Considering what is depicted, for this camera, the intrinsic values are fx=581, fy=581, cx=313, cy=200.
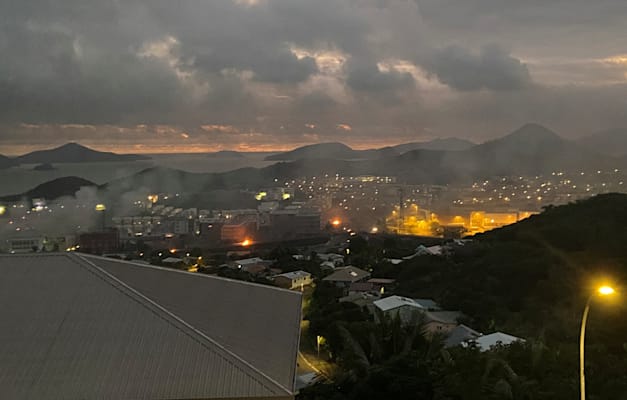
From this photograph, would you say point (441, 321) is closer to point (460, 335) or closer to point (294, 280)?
point (460, 335)

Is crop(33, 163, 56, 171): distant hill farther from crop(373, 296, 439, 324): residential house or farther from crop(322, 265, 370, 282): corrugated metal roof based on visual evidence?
crop(373, 296, 439, 324): residential house

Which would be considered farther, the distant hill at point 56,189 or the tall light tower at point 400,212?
the distant hill at point 56,189

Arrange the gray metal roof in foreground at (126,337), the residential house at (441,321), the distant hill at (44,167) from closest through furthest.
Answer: the gray metal roof in foreground at (126,337) → the residential house at (441,321) → the distant hill at (44,167)

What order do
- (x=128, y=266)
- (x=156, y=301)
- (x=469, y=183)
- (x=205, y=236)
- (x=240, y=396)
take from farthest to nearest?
(x=469, y=183) < (x=205, y=236) < (x=128, y=266) < (x=156, y=301) < (x=240, y=396)

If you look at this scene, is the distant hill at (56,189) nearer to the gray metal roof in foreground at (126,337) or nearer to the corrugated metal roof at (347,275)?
the corrugated metal roof at (347,275)

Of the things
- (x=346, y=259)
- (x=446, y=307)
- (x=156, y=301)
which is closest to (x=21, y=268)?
(x=156, y=301)

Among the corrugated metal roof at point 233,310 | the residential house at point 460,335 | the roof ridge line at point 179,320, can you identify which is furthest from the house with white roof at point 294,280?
the roof ridge line at point 179,320

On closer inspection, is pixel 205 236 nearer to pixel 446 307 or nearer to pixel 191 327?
pixel 446 307
